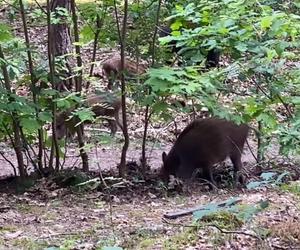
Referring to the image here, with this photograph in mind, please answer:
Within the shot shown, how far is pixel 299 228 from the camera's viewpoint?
4.56 metres

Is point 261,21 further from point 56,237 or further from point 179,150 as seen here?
point 179,150

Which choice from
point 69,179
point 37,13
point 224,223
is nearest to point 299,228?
point 224,223

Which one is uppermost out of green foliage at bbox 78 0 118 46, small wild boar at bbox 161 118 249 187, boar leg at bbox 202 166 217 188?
green foliage at bbox 78 0 118 46

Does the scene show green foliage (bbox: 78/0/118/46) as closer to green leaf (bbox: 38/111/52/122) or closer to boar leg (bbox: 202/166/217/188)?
green leaf (bbox: 38/111/52/122)

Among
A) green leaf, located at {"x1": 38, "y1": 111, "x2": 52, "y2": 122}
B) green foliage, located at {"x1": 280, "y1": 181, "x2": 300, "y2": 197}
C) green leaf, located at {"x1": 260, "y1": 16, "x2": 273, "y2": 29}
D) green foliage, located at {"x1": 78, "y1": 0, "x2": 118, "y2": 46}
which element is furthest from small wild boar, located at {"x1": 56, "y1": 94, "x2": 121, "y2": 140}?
green leaf, located at {"x1": 260, "y1": 16, "x2": 273, "y2": 29}

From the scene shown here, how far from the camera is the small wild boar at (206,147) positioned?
27.5ft

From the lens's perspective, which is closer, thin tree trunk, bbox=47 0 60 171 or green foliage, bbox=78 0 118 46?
thin tree trunk, bbox=47 0 60 171

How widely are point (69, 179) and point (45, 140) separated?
719 millimetres

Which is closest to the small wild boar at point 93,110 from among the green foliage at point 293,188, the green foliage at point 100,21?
the green foliage at point 100,21

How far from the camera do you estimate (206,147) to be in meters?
8.47

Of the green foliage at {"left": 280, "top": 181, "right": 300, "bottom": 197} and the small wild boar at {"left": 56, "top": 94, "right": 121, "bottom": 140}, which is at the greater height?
the green foliage at {"left": 280, "top": 181, "right": 300, "bottom": 197}

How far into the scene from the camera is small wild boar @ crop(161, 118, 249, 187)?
27.5 ft

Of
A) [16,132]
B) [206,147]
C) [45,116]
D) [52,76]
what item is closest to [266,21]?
[45,116]

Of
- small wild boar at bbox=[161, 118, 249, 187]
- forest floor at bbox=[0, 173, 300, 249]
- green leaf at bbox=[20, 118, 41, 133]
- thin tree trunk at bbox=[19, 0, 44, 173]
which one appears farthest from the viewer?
small wild boar at bbox=[161, 118, 249, 187]
